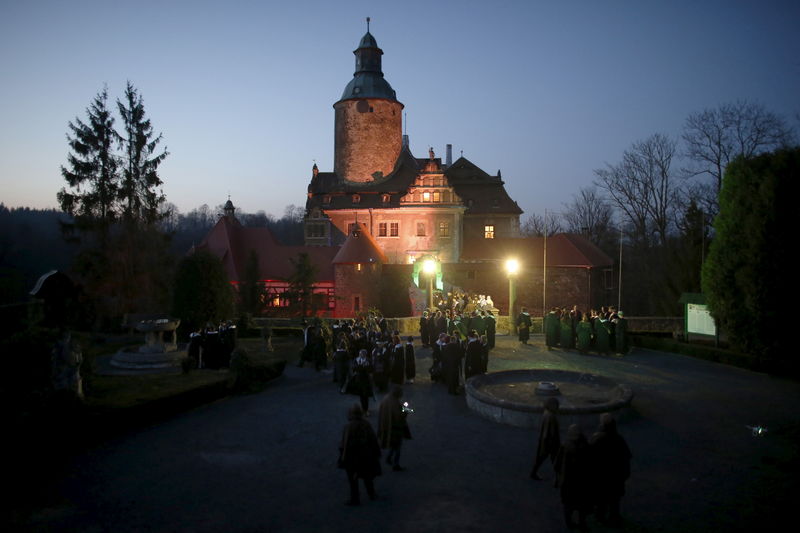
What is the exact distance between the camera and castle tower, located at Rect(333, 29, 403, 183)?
151 feet

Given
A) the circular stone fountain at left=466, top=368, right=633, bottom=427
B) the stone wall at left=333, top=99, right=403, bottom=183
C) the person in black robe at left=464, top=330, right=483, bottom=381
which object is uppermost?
the stone wall at left=333, top=99, right=403, bottom=183

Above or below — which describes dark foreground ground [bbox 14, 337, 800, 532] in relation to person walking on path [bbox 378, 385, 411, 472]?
below

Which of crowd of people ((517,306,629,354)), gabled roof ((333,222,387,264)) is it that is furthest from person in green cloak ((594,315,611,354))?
gabled roof ((333,222,387,264))

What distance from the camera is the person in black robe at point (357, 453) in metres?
7.41

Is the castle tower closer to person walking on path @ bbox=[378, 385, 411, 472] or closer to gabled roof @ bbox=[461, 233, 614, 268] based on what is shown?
gabled roof @ bbox=[461, 233, 614, 268]

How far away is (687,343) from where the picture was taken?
20.9 metres

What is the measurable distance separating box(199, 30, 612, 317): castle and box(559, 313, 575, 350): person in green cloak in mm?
15503

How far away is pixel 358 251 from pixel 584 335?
1911cm

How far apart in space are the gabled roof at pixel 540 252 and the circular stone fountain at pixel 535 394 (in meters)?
22.1

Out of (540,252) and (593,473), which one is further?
(540,252)

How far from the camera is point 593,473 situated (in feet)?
22.3

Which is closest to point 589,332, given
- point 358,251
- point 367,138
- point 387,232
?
point 358,251

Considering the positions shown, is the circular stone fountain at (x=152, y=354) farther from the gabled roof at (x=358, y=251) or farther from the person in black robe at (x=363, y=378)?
the gabled roof at (x=358, y=251)

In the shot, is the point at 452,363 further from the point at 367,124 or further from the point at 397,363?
the point at 367,124
